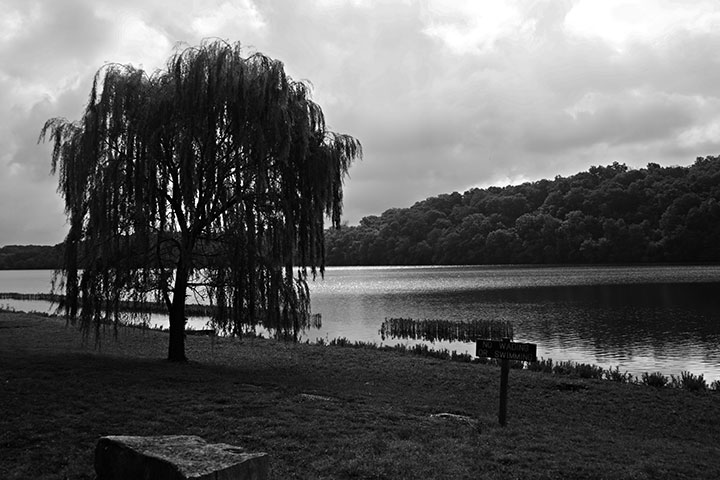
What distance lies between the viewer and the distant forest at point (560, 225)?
111 meters

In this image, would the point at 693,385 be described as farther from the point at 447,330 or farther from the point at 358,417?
the point at 447,330

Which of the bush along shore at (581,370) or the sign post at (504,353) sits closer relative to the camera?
the sign post at (504,353)

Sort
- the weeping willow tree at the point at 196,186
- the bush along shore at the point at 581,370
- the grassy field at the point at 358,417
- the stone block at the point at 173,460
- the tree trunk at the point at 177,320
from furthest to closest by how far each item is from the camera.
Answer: the tree trunk at the point at 177,320 < the bush along shore at the point at 581,370 < the weeping willow tree at the point at 196,186 < the grassy field at the point at 358,417 < the stone block at the point at 173,460

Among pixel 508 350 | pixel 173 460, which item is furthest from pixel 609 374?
pixel 173 460

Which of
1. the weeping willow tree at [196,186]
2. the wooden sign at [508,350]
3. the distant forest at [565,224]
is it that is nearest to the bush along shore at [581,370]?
the weeping willow tree at [196,186]

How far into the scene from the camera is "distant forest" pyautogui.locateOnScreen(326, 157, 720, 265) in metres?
111

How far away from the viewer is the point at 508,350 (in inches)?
393

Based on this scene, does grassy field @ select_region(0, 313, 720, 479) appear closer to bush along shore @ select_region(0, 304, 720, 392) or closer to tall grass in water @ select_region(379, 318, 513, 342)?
bush along shore @ select_region(0, 304, 720, 392)

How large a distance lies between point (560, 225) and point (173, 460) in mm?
129927

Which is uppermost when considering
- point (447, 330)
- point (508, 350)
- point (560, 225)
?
point (560, 225)

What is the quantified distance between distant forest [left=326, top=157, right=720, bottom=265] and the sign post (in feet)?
335

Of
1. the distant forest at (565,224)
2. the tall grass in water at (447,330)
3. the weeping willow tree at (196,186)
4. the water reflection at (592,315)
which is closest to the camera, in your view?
the weeping willow tree at (196,186)

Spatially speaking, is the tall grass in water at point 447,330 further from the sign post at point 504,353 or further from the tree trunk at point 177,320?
the sign post at point 504,353

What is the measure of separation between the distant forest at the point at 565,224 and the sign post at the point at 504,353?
102m
